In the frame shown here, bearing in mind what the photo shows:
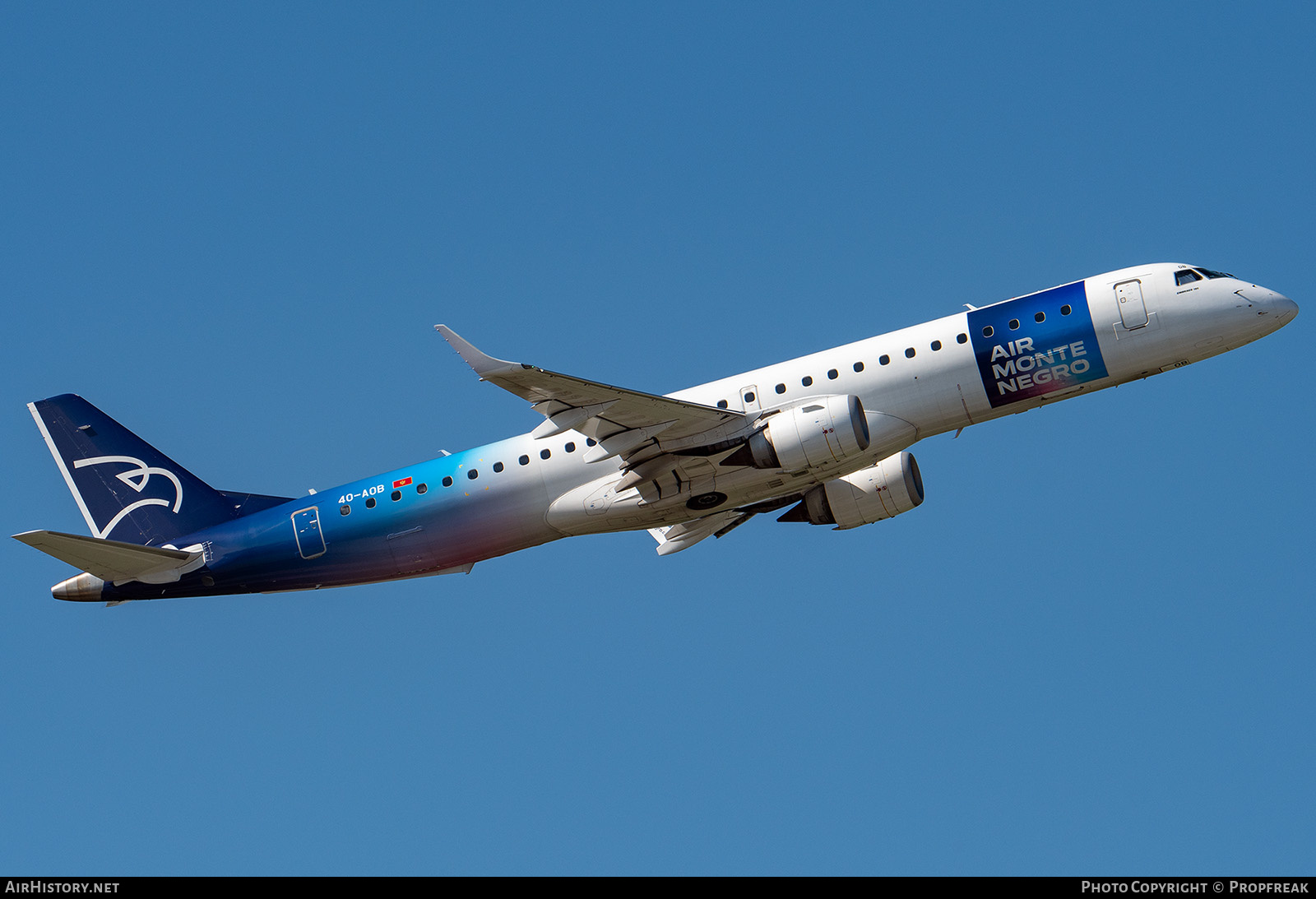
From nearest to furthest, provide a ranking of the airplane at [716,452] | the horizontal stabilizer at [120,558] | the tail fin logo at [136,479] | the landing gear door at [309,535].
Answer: the airplane at [716,452], the horizontal stabilizer at [120,558], the landing gear door at [309,535], the tail fin logo at [136,479]

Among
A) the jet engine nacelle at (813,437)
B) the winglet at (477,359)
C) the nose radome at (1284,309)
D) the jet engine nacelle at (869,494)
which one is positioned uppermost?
the winglet at (477,359)

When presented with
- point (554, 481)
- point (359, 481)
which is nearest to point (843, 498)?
point (554, 481)

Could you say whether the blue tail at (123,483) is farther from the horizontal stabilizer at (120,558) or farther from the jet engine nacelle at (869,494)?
the jet engine nacelle at (869,494)

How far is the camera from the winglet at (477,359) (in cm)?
3400

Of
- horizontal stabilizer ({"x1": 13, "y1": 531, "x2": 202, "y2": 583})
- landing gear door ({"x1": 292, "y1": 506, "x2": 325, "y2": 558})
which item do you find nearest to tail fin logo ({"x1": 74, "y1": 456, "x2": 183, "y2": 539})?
horizontal stabilizer ({"x1": 13, "y1": 531, "x2": 202, "y2": 583})

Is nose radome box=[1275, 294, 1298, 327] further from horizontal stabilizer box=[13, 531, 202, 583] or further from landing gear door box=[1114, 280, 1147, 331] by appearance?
horizontal stabilizer box=[13, 531, 202, 583]

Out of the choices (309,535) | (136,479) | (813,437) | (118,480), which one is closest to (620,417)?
(813,437)

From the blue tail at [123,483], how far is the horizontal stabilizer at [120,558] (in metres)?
1.54

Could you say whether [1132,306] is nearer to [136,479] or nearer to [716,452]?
[716,452]

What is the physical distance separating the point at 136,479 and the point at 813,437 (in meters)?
22.9

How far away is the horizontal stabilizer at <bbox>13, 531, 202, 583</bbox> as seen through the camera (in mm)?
40312

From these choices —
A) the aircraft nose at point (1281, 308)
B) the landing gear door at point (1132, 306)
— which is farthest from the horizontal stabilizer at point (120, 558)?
the aircraft nose at point (1281, 308)

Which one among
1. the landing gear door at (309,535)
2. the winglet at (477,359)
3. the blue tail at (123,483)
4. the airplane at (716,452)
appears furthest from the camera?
the blue tail at (123,483)
